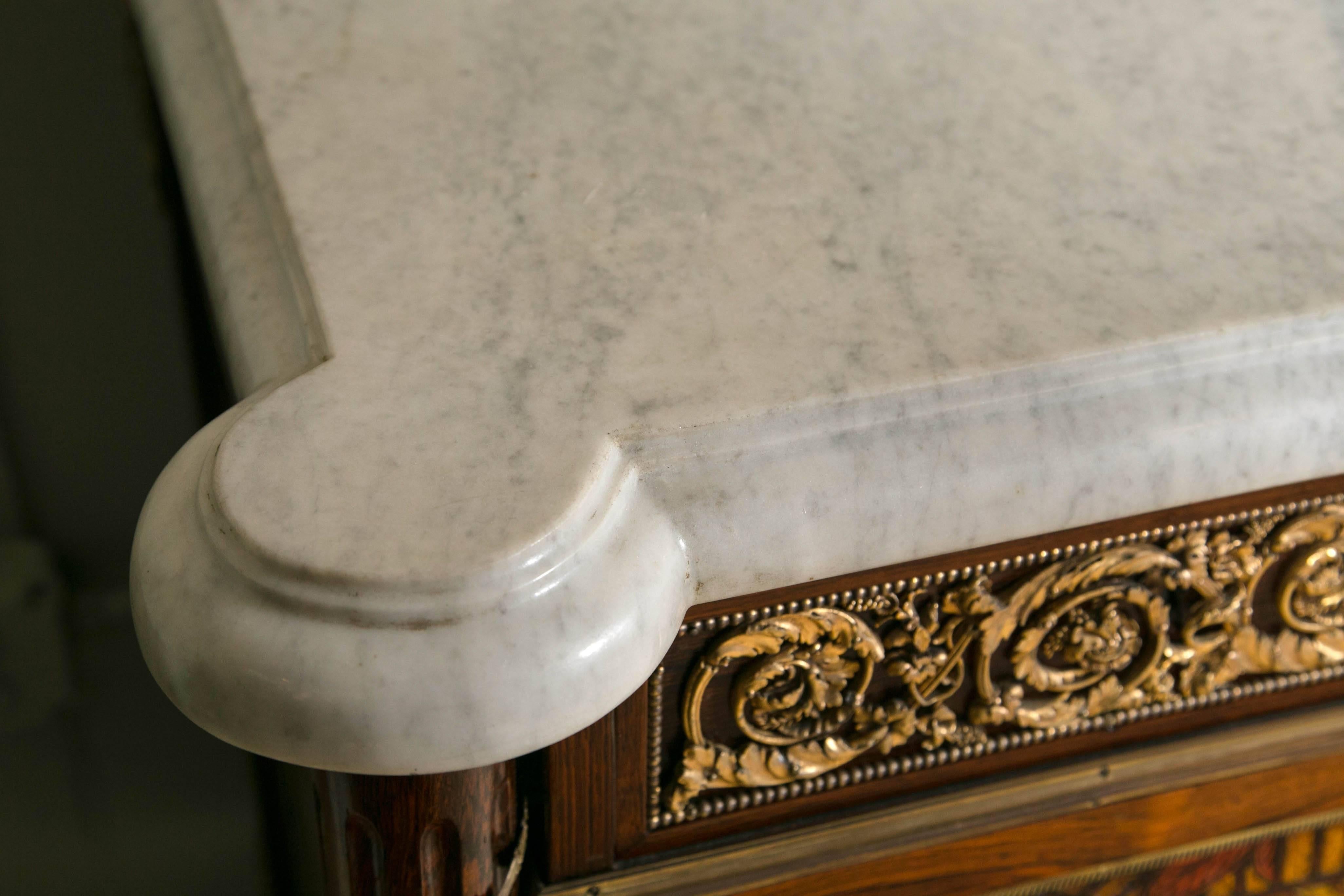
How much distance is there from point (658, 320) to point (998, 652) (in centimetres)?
20

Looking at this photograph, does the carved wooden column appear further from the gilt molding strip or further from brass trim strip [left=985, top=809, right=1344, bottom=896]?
brass trim strip [left=985, top=809, right=1344, bottom=896]

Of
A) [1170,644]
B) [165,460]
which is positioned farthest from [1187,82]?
[165,460]

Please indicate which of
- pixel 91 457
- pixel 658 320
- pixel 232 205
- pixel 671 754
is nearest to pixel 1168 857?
pixel 671 754

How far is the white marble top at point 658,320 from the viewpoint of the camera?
34 centimetres

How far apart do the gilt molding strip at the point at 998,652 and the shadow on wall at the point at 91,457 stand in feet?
1.55

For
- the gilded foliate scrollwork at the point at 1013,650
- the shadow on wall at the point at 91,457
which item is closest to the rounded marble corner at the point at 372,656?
the gilded foliate scrollwork at the point at 1013,650

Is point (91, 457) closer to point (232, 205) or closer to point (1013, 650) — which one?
point (232, 205)

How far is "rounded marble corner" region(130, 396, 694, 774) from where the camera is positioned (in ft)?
1.09

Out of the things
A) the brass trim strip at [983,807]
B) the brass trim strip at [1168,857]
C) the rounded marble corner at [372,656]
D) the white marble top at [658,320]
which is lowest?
the brass trim strip at [1168,857]

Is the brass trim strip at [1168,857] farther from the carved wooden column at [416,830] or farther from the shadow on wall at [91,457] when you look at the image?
the shadow on wall at [91,457]

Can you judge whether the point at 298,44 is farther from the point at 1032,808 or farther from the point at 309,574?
the point at 1032,808

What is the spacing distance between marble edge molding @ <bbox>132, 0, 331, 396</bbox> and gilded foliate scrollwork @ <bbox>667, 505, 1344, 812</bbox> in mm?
190

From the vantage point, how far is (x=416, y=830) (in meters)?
0.40

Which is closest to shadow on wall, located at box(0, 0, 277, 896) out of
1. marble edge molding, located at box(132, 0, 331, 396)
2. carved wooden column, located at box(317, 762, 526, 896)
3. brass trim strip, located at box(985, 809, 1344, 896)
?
marble edge molding, located at box(132, 0, 331, 396)
